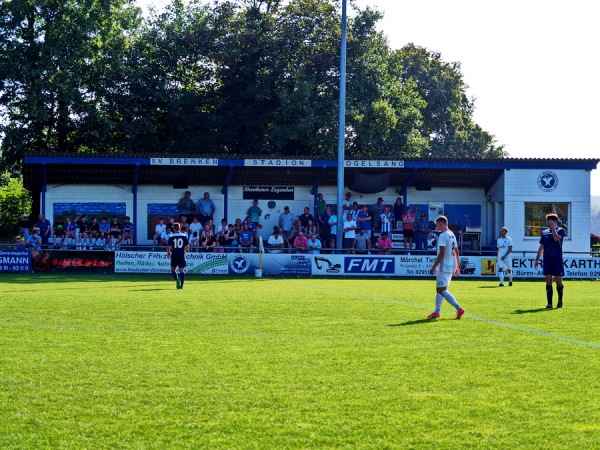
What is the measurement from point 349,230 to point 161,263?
7.32 metres

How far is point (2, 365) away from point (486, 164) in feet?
92.3

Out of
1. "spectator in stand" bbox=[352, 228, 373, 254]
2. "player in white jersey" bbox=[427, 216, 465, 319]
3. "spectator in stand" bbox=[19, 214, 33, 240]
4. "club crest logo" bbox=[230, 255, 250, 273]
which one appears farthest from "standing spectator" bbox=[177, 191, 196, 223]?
"player in white jersey" bbox=[427, 216, 465, 319]

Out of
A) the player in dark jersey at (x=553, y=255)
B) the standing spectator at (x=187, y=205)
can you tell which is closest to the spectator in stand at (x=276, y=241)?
the standing spectator at (x=187, y=205)

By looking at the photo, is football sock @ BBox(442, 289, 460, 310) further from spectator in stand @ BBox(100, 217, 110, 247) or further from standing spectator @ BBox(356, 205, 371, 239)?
spectator in stand @ BBox(100, 217, 110, 247)

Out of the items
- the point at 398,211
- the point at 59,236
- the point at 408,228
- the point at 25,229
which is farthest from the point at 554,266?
the point at 25,229

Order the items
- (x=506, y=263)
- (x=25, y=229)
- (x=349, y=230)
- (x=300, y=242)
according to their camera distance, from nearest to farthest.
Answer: (x=506, y=263)
(x=300, y=242)
(x=25, y=229)
(x=349, y=230)

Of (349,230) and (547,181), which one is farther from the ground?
(547,181)

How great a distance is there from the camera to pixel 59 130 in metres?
41.1

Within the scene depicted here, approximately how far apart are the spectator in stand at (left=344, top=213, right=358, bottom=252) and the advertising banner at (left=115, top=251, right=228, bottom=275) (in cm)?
503

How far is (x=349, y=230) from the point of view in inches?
1235

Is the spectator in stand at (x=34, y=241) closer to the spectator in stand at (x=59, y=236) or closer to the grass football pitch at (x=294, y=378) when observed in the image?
the spectator in stand at (x=59, y=236)

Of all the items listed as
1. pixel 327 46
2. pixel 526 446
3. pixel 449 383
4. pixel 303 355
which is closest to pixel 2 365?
pixel 303 355

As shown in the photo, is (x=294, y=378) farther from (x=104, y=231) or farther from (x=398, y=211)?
A: (x=398, y=211)

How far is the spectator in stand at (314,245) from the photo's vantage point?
30.2 meters
